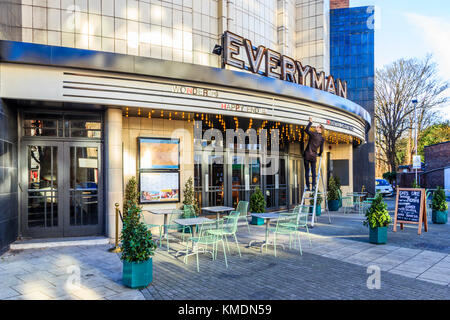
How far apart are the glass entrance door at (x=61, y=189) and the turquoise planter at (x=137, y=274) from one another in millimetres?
4447

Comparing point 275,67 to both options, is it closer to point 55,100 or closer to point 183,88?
point 183,88

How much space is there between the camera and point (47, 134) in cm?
881

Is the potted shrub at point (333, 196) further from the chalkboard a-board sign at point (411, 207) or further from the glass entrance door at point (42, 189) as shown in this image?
the glass entrance door at point (42, 189)

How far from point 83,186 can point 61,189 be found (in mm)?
555

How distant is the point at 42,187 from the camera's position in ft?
28.5

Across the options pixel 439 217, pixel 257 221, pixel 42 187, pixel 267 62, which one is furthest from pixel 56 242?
pixel 439 217

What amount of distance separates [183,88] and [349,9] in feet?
83.8

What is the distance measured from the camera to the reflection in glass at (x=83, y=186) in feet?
29.3

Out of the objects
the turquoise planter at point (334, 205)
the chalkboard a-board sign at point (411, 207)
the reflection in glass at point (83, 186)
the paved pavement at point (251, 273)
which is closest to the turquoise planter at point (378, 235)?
the paved pavement at point (251, 273)

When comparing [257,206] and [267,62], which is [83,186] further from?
[267,62]

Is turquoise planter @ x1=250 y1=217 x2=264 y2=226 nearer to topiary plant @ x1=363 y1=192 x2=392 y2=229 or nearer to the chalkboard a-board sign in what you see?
topiary plant @ x1=363 y1=192 x2=392 y2=229

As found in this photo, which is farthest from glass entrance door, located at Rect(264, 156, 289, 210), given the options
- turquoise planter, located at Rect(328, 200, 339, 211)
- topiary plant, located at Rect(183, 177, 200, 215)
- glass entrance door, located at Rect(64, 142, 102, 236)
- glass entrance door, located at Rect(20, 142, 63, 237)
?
glass entrance door, located at Rect(20, 142, 63, 237)

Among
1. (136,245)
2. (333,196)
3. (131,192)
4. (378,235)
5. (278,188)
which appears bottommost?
(378,235)
